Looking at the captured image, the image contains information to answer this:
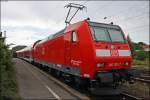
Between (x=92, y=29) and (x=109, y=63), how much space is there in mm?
1610

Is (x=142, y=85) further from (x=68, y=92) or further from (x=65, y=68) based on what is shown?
(x=68, y=92)

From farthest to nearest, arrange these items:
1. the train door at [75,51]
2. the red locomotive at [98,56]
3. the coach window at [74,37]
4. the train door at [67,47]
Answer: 1. the train door at [67,47]
2. the coach window at [74,37]
3. the train door at [75,51]
4. the red locomotive at [98,56]

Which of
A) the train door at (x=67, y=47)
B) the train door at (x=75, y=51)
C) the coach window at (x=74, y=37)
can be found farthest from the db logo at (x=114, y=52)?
the train door at (x=67, y=47)

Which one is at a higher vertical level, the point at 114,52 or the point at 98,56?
the point at 114,52

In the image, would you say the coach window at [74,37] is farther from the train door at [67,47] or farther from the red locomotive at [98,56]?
the train door at [67,47]

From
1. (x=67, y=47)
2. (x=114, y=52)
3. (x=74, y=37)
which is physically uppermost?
(x=74, y=37)

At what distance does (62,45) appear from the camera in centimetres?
1520

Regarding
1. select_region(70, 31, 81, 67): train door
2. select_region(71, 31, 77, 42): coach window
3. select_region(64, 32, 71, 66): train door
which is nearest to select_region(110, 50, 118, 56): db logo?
select_region(70, 31, 81, 67): train door

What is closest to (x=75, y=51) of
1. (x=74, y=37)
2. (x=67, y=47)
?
(x=74, y=37)

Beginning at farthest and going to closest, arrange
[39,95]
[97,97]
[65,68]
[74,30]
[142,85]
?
1. [142,85]
2. [65,68]
3. [74,30]
4. [97,97]
5. [39,95]

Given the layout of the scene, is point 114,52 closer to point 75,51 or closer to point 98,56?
point 98,56

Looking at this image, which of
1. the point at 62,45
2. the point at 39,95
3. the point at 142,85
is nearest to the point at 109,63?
the point at 39,95

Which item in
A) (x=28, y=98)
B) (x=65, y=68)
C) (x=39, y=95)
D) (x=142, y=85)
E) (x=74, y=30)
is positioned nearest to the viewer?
(x=28, y=98)

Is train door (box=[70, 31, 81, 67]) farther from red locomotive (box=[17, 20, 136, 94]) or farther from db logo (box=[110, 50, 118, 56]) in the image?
db logo (box=[110, 50, 118, 56])
